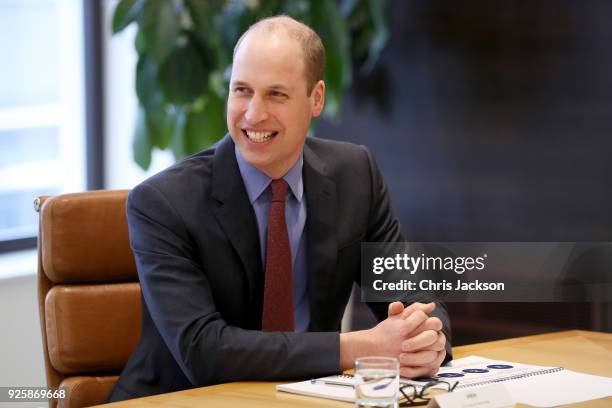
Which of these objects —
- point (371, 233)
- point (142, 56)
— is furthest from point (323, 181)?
point (142, 56)

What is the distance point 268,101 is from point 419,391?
76 centimetres

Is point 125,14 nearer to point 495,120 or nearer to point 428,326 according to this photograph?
point 495,120

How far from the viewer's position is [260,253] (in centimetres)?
225

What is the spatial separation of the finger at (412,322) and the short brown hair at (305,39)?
1.98 feet

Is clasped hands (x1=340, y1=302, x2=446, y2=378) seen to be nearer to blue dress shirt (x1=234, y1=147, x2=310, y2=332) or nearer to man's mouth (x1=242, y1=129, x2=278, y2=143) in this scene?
blue dress shirt (x1=234, y1=147, x2=310, y2=332)

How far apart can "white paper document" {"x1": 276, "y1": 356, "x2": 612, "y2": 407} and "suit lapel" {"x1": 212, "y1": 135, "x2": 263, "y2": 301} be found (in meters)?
0.38

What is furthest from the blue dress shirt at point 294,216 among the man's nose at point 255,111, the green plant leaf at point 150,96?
the green plant leaf at point 150,96

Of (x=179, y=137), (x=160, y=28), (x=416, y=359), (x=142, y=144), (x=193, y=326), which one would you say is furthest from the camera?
(x=179, y=137)

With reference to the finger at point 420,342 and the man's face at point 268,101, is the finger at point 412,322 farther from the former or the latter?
the man's face at point 268,101

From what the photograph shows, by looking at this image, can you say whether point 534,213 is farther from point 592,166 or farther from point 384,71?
point 384,71

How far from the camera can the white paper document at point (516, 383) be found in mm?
1787

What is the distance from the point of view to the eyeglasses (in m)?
1.74

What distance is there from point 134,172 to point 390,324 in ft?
10.5

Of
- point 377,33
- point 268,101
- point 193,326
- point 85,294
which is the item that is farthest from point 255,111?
point 377,33
